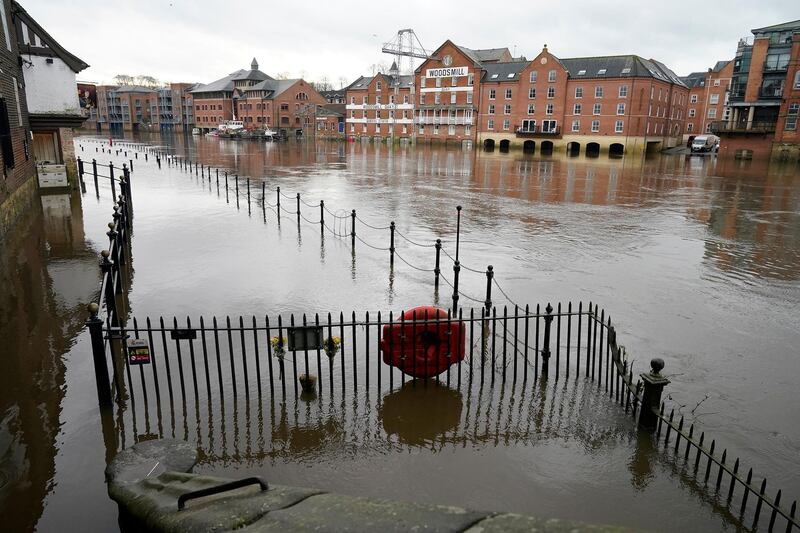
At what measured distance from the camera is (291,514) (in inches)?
117

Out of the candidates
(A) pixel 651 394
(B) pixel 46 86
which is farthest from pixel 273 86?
(A) pixel 651 394

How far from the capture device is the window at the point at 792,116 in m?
53.2

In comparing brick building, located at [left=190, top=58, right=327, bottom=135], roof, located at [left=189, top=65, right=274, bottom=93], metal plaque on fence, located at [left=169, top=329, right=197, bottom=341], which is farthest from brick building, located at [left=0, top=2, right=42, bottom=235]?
roof, located at [left=189, top=65, right=274, bottom=93]

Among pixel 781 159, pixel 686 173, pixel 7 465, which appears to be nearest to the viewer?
pixel 7 465

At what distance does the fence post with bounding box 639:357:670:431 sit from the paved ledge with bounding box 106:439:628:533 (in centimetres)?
Answer: 406

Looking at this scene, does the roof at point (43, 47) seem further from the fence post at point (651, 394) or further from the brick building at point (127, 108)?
the brick building at point (127, 108)

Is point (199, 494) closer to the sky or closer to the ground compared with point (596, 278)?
closer to the sky

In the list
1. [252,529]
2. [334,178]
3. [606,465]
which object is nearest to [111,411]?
[252,529]

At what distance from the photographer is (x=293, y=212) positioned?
2056 cm

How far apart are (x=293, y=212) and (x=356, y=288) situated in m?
9.88

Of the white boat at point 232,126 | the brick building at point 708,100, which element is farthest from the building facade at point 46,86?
the brick building at point 708,100

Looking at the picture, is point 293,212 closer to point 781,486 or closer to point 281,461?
point 281,461

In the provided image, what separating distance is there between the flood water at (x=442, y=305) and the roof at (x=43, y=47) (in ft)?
22.1

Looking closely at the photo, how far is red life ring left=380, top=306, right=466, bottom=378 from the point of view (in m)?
7.09
